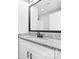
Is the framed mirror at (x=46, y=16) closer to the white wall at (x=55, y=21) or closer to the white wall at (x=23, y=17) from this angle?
the white wall at (x=55, y=21)

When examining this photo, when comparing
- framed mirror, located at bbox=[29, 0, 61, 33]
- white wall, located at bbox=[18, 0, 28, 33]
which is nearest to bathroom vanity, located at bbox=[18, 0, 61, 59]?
framed mirror, located at bbox=[29, 0, 61, 33]

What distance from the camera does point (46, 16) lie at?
1.67 meters

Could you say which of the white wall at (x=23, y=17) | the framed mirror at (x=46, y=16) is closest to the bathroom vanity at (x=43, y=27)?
the framed mirror at (x=46, y=16)

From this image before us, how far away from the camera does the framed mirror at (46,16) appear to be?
137 centimetres

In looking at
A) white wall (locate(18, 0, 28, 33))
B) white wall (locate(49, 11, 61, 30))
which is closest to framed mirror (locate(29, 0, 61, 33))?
white wall (locate(49, 11, 61, 30))

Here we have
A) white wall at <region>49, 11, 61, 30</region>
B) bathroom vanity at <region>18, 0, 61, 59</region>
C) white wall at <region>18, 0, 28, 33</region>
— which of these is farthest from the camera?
white wall at <region>18, 0, 28, 33</region>

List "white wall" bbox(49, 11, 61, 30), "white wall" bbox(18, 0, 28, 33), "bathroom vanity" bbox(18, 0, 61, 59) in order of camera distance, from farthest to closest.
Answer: "white wall" bbox(18, 0, 28, 33) → "white wall" bbox(49, 11, 61, 30) → "bathroom vanity" bbox(18, 0, 61, 59)

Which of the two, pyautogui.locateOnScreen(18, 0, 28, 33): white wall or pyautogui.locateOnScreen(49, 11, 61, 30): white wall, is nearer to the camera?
pyautogui.locateOnScreen(49, 11, 61, 30): white wall

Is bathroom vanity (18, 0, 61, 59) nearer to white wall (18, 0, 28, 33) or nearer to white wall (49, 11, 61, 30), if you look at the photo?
white wall (49, 11, 61, 30)

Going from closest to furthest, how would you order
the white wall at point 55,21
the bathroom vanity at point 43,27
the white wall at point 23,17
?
the bathroom vanity at point 43,27 < the white wall at point 55,21 < the white wall at point 23,17

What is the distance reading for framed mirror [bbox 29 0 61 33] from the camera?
53.9 inches
